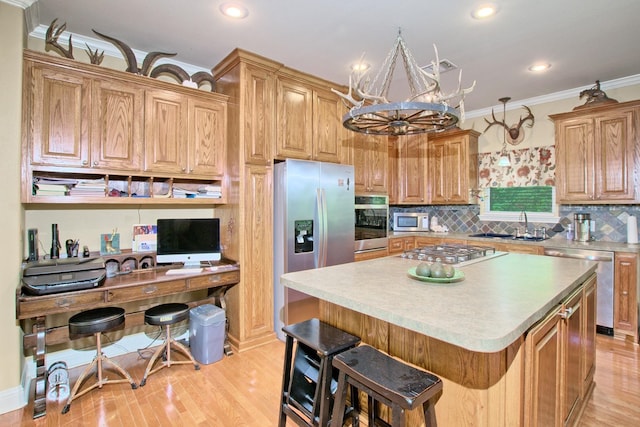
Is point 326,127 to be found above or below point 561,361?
above

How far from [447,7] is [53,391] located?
3.93 m

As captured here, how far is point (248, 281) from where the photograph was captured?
10.0 feet

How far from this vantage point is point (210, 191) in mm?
3141

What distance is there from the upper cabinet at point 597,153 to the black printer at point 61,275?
15.6 ft

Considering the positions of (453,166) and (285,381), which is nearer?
(285,381)

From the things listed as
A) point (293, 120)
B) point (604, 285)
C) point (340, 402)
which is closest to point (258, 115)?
point (293, 120)

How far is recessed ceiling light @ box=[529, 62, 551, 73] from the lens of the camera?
3.25 m

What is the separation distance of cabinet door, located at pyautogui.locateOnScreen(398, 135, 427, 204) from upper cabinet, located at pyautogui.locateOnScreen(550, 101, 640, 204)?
1670 millimetres

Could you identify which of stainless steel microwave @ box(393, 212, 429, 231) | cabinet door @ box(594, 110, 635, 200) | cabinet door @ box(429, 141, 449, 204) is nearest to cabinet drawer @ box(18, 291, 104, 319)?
stainless steel microwave @ box(393, 212, 429, 231)

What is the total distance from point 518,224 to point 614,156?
1328 millimetres

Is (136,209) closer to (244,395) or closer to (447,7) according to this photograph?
(244,395)

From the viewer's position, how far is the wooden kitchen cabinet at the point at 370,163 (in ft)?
13.1

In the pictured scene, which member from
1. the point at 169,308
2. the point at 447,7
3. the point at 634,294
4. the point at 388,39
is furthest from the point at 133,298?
the point at 634,294

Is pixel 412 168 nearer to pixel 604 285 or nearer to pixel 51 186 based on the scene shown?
pixel 604 285
